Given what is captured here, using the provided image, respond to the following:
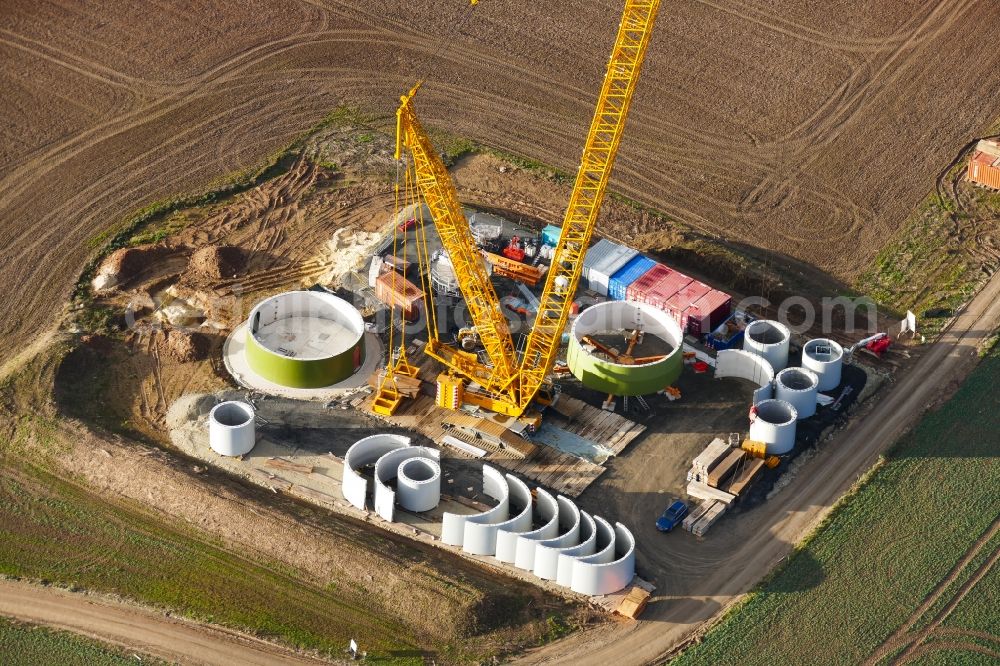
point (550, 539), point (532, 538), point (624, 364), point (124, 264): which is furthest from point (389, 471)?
point (124, 264)

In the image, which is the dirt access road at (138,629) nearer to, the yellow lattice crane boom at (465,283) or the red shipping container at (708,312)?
the yellow lattice crane boom at (465,283)

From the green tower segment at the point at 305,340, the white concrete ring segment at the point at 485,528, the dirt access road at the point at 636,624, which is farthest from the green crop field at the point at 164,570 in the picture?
the green tower segment at the point at 305,340

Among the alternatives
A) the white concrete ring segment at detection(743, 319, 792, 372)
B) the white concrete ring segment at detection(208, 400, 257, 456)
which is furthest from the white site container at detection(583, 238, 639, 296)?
the white concrete ring segment at detection(208, 400, 257, 456)

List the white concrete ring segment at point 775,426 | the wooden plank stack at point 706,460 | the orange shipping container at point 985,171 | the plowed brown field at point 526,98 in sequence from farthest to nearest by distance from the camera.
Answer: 1. the orange shipping container at point 985,171
2. the plowed brown field at point 526,98
3. the white concrete ring segment at point 775,426
4. the wooden plank stack at point 706,460

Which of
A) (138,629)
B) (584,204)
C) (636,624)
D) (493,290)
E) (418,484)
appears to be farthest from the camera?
(493,290)

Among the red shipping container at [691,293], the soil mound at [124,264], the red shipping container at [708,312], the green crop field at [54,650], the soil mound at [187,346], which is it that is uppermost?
the soil mound at [124,264]

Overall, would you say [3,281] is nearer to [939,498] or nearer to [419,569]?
[419,569]

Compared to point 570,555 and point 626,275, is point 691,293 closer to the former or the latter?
point 626,275
